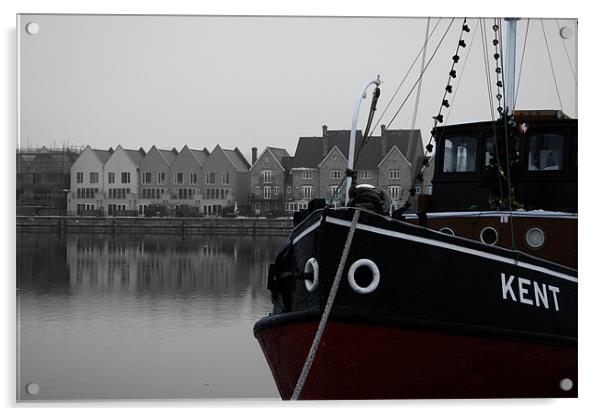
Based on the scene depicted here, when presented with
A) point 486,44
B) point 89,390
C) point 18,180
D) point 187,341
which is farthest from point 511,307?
point 187,341

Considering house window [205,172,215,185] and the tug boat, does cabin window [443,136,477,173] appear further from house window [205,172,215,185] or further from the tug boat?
house window [205,172,215,185]

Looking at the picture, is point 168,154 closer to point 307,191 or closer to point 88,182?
point 88,182

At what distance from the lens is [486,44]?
27.6 feet

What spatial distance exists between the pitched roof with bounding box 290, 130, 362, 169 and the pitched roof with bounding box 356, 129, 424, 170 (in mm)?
180

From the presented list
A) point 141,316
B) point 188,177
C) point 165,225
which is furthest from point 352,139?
point 141,316

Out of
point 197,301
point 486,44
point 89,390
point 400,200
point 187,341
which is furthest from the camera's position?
point 197,301

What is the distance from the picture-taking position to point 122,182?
10641 millimetres

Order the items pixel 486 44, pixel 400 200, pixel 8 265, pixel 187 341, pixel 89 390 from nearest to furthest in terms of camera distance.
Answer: pixel 8 265, pixel 89 390, pixel 486 44, pixel 400 200, pixel 187 341

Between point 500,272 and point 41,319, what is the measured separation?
412cm

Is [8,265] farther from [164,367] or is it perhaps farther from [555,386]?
[555,386]

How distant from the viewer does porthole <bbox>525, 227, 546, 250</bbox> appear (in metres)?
8.23

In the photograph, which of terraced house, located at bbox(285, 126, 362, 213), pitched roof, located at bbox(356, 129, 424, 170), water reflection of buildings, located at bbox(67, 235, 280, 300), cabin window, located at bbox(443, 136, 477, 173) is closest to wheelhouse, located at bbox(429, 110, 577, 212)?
cabin window, located at bbox(443, 136, 477, 173)

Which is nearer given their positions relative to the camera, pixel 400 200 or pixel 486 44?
pixel 486 44
